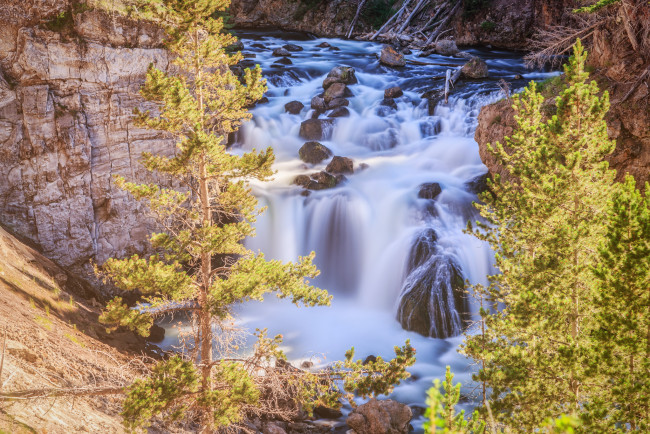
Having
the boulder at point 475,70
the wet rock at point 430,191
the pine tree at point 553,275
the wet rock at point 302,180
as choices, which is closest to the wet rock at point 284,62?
the boulder at point 475,70

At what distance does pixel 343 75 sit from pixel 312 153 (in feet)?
24.5

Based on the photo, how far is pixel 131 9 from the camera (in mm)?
13719

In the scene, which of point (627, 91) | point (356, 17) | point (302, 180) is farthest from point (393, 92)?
point (356, 17)

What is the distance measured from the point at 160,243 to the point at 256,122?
1643 cm

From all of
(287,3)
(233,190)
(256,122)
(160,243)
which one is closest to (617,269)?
(233,190)

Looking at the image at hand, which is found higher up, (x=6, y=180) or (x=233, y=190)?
(x=233, y=190)

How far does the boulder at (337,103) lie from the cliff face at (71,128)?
11.4m

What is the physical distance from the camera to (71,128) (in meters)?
13.7

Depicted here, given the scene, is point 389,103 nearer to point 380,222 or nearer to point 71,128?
point 380,222

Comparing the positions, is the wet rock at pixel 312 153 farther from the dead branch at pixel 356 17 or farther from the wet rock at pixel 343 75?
the dead branch at pixel 356 17

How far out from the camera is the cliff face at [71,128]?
13.0m

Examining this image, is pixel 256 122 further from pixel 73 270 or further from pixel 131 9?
pixel 73 270

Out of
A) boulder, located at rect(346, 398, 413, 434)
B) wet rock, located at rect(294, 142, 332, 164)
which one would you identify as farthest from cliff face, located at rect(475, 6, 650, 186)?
wet rock, located at rect(294, 142, 332, 164)

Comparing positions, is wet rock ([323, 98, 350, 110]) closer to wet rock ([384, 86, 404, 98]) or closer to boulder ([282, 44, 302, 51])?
wet rock ([384, 86, 404, 98])
